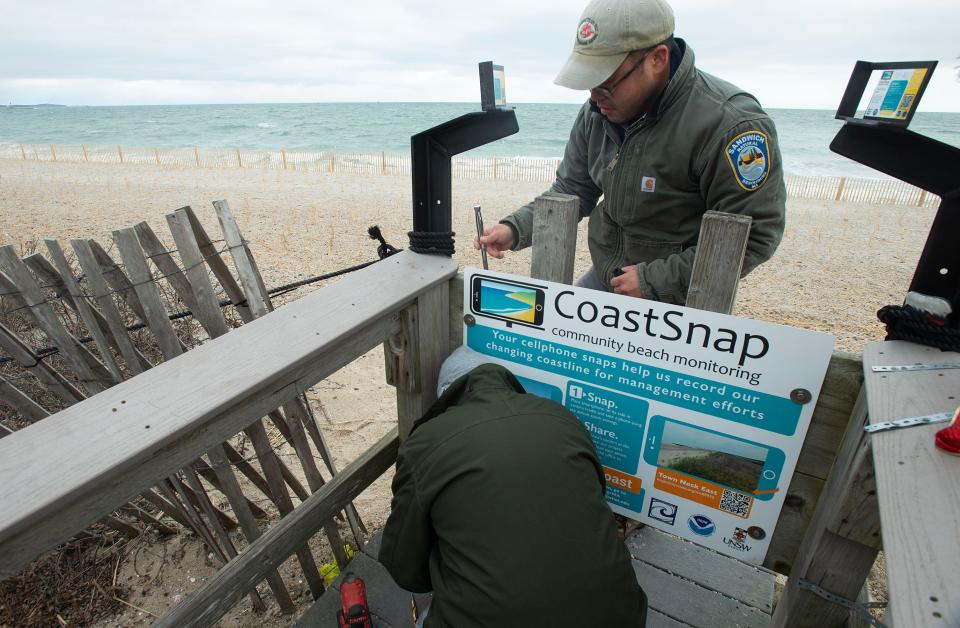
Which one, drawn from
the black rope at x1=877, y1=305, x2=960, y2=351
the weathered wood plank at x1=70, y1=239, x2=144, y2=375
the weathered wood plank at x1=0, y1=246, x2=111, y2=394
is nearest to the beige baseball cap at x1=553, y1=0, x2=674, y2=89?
the black rope at x1=877, y1=305, x2=960, y2=351

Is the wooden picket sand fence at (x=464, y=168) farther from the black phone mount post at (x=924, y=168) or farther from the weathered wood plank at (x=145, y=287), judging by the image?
the weathered wood plank at (x=145, y=287)

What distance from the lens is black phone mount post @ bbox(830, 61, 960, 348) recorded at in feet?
4.03

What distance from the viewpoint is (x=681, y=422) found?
1.60 metres

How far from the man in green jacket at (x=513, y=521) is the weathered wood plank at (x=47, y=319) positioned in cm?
165

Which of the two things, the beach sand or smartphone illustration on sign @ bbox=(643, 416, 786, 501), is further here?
the beach sand

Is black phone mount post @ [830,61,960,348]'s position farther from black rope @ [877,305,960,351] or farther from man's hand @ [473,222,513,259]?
man's hand @ [473,222,513,259]

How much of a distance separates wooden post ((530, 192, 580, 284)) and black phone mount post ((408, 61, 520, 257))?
32cm

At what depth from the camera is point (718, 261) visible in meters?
1.43

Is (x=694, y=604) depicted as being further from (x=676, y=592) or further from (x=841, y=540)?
(x=841, y=540)

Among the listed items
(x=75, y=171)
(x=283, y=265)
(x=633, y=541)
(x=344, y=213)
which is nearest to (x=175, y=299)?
(x=283, y=265)

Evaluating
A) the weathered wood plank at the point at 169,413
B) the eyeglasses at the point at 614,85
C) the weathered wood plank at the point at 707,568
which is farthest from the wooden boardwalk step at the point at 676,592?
the eyeglasses at the point at 614,85

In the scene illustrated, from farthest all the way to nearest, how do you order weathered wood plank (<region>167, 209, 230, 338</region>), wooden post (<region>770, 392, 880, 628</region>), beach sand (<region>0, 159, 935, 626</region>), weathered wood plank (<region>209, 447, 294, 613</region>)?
beach sand (<region>0, 159, 935, 626</region>) < weathered wood plank (<region>209, 447, 294, 613</region>) < weathered wood plank (<region>167, 209, 230, 338</region>) < wooden post (<region>770, 392, 880, 628</region>)

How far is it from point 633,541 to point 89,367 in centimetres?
263

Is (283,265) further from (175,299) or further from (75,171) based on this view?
(75,171)
